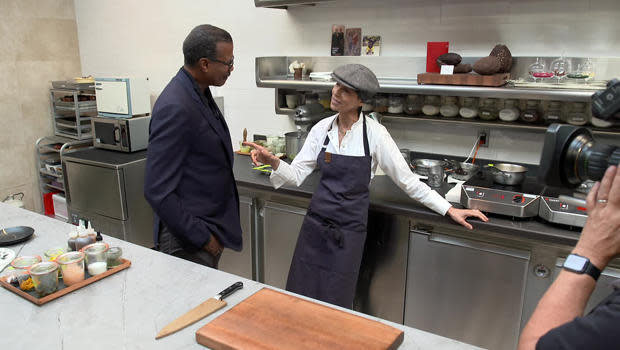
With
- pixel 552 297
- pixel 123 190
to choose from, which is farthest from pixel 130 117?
pixel 552 297

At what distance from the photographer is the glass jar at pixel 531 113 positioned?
7.84ft

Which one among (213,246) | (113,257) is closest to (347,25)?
(213,246)

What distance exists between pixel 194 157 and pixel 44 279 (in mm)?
696

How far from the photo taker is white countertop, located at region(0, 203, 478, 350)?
1.17 m

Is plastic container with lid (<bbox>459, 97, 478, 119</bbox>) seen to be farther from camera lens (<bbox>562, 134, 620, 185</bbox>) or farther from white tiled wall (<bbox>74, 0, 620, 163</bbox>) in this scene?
camera lens (<bbox>562, 134, 620, 185</bbox>)

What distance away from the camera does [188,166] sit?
183 centimetres

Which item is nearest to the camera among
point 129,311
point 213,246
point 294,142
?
point 129,311

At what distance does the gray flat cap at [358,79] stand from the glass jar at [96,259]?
1.15 m

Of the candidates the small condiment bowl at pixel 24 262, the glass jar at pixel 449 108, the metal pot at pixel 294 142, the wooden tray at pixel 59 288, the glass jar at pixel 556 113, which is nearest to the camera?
the wooden tray at pixel 59 288

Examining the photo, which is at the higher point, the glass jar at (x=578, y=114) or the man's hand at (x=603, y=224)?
the glass jar at (x=578, y=114)

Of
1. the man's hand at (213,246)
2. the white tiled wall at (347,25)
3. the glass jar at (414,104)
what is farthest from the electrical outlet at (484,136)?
the man's hand at (213,246)

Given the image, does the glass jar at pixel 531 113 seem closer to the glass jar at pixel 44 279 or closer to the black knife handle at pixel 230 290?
the black knife handle at pixel 230 290

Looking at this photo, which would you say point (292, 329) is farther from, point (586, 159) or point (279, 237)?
point (279, 237)

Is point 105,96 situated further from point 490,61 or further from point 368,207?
point 490,61
